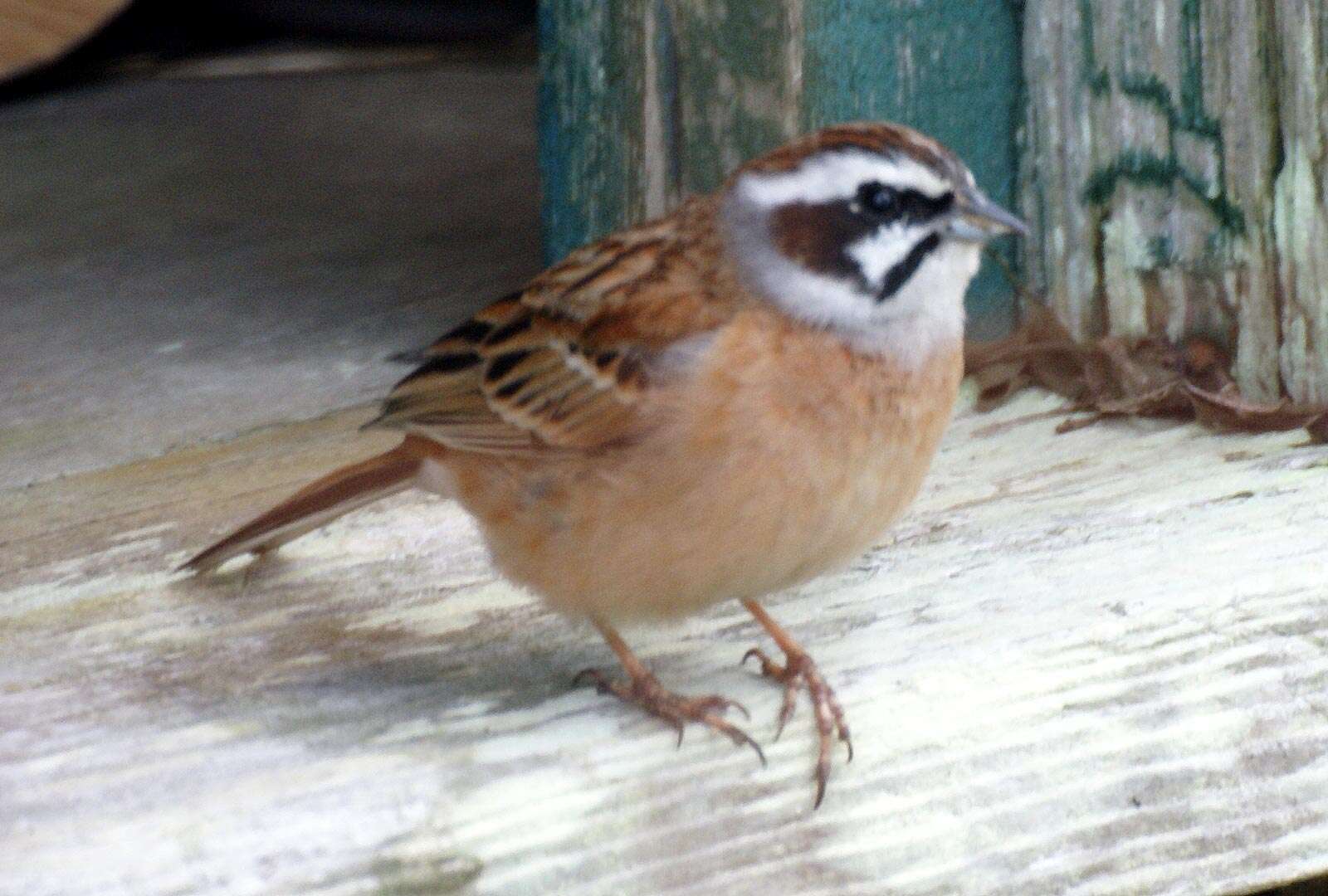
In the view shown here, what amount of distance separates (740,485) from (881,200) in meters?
0.39

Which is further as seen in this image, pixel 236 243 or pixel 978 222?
pixel 236 243

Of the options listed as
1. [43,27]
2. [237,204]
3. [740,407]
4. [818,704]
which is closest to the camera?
[818,704]

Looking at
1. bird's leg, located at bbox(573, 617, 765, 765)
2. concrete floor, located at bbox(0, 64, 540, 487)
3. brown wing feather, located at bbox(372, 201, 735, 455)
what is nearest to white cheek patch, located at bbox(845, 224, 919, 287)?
brown wing feather, located at bbox(372, 201, 735, 455)

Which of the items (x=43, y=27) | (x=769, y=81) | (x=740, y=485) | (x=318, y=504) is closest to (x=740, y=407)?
(x=740, y=485)

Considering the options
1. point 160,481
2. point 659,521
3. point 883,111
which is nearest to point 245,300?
point 160,481

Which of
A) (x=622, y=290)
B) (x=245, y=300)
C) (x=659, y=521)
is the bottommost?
Result: (x=245, y=300)

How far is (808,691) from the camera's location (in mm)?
2221

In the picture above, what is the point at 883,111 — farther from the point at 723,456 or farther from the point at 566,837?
the point at 566,837

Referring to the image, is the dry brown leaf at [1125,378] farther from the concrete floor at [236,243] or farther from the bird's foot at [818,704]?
the concrete floor at [236,243]

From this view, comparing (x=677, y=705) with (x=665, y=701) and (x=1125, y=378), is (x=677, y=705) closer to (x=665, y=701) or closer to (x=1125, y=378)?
(x=665, y=701)

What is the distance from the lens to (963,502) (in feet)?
9.35

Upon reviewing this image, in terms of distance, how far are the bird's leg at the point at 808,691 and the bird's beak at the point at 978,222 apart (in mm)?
518

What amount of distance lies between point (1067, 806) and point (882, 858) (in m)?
0.22

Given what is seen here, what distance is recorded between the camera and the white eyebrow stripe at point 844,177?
237 cm
